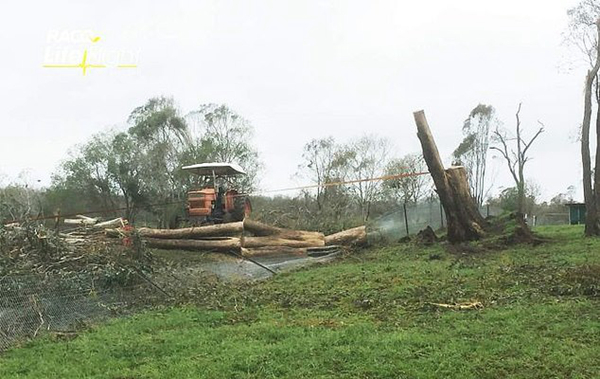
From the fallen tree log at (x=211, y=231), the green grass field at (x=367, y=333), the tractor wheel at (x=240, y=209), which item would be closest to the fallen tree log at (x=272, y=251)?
the fallen tree log at (x=211, y=231)

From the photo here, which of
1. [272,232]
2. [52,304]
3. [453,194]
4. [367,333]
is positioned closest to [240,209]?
[272,232]

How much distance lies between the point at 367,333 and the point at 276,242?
10.1 metres

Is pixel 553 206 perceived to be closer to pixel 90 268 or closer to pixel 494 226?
pixel 494 226

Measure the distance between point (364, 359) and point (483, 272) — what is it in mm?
4795

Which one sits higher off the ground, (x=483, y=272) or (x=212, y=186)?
(x=212, y=186)

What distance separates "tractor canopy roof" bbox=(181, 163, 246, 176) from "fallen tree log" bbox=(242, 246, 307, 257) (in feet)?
11.2

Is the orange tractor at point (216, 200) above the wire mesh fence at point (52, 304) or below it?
above

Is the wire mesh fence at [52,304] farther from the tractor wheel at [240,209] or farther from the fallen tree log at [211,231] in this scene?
the tractor wheel at [240,209]

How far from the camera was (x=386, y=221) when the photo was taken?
18.8 metres

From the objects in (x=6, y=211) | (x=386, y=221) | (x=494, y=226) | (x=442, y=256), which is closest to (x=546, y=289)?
(x=442, y=256)

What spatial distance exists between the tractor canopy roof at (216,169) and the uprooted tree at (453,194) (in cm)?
604

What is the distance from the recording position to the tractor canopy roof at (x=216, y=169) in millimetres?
17500

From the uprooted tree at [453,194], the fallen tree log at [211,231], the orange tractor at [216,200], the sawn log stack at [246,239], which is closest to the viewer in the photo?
the uprooted tree at [453,194]

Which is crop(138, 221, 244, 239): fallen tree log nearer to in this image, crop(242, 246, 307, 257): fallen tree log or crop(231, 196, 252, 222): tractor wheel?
crop(242, 246, 307, 257): fallen tree log
